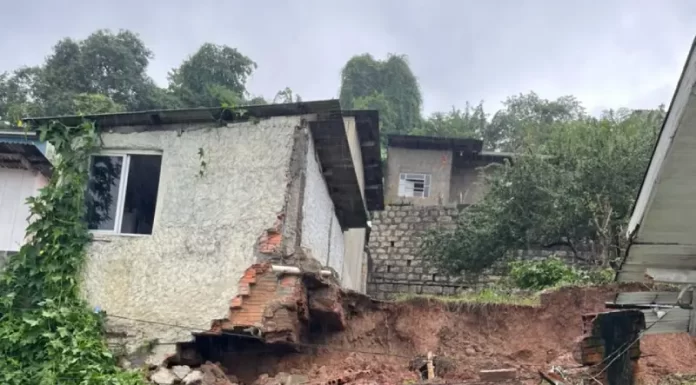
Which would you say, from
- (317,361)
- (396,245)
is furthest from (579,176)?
(317,361)

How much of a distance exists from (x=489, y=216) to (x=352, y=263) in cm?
449

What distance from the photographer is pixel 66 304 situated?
34.6 feet

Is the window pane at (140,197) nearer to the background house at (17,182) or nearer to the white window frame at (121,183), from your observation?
the white window frame at (121,183)

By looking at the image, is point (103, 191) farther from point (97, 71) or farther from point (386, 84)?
point (386, 84)

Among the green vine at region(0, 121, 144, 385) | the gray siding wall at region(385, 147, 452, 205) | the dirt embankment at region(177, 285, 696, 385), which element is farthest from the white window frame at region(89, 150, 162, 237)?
the gray siding wall at region(385, 147, 452, 205)

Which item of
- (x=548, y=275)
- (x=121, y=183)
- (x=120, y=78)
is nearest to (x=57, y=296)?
(x=121, y=183)

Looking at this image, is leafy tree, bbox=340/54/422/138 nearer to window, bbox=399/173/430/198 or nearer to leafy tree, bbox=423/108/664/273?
window, bbox=399/173/430/198

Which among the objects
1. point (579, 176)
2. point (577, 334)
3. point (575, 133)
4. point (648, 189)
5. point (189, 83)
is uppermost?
point (189, 83)

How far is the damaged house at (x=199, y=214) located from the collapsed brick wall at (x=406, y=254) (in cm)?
1112

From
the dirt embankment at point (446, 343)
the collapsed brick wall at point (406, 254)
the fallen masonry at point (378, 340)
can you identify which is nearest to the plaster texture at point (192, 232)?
the fallen masonry at point (378, 340)

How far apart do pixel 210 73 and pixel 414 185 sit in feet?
38.5

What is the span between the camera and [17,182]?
500 inches

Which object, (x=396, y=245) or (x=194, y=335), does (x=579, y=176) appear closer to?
(x=396, y=245)

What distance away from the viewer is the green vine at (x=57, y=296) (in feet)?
32.7
